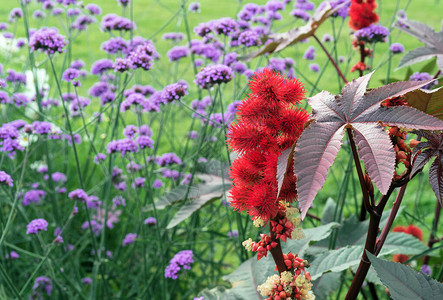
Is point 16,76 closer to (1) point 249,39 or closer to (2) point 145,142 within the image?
(2) point 145,142

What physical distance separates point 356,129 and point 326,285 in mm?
618

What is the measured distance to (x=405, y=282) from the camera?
2.36 ft

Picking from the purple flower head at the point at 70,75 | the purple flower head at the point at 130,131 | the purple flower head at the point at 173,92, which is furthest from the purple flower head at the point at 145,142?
the purple flower head at the point at 70,75

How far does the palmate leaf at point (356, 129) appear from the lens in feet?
1.87

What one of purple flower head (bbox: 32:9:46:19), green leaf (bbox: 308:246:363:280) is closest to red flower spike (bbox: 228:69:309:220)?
green leaf (bbox: 308:246:363:280)

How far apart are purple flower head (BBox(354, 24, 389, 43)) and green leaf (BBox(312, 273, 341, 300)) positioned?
734mm

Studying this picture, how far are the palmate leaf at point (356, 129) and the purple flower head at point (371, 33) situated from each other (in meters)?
0.86

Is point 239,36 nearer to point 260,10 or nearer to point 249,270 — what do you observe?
point 260,10

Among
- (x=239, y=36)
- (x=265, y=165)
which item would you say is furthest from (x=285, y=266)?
(x=239, y=36)

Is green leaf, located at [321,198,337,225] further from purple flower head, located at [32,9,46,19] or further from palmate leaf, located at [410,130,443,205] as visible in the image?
purple flower head, located at [32,9,46,19]

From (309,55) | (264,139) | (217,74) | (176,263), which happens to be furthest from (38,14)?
(264,139)

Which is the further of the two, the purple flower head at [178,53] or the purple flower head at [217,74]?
the purple flower head at [178,53]

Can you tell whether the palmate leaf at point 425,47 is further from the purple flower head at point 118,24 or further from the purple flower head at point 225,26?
the purple flower head at point 118,24

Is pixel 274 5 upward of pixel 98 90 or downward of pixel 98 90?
upward
